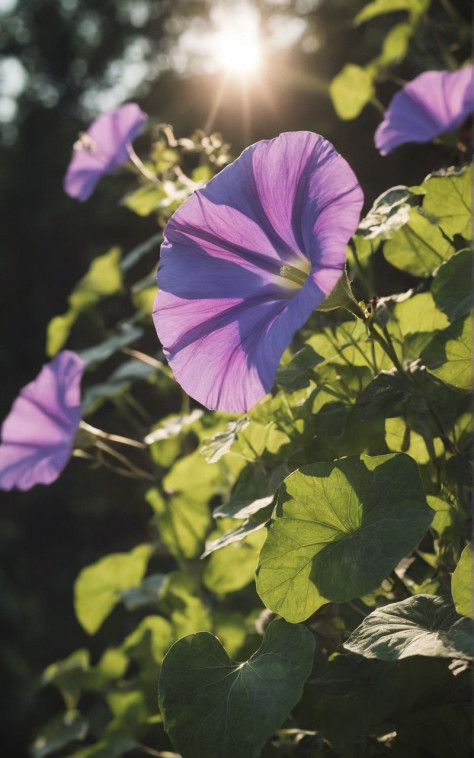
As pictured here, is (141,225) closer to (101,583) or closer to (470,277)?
(101,583)

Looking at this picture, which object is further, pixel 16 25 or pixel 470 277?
pixel 16 25

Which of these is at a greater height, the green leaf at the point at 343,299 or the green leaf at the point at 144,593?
the green leaf at the point at 343,299

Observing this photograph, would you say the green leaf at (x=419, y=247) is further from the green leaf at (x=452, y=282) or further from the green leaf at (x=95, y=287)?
the green leaf at (x=95, y=287)

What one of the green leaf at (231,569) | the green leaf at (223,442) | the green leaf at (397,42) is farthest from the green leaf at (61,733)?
the green leaf at (397,42)

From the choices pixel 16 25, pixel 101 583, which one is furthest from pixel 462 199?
pixel 16 25

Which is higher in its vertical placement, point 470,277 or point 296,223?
point 296,223

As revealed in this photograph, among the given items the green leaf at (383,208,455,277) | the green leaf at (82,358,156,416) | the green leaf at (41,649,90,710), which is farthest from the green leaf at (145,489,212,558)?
the green leaf at (383,208,455,277)

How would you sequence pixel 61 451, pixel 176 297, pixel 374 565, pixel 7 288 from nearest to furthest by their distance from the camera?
pixel 374 565 < pixel 176 297 < pixel 61 451 < pixel 7 288
